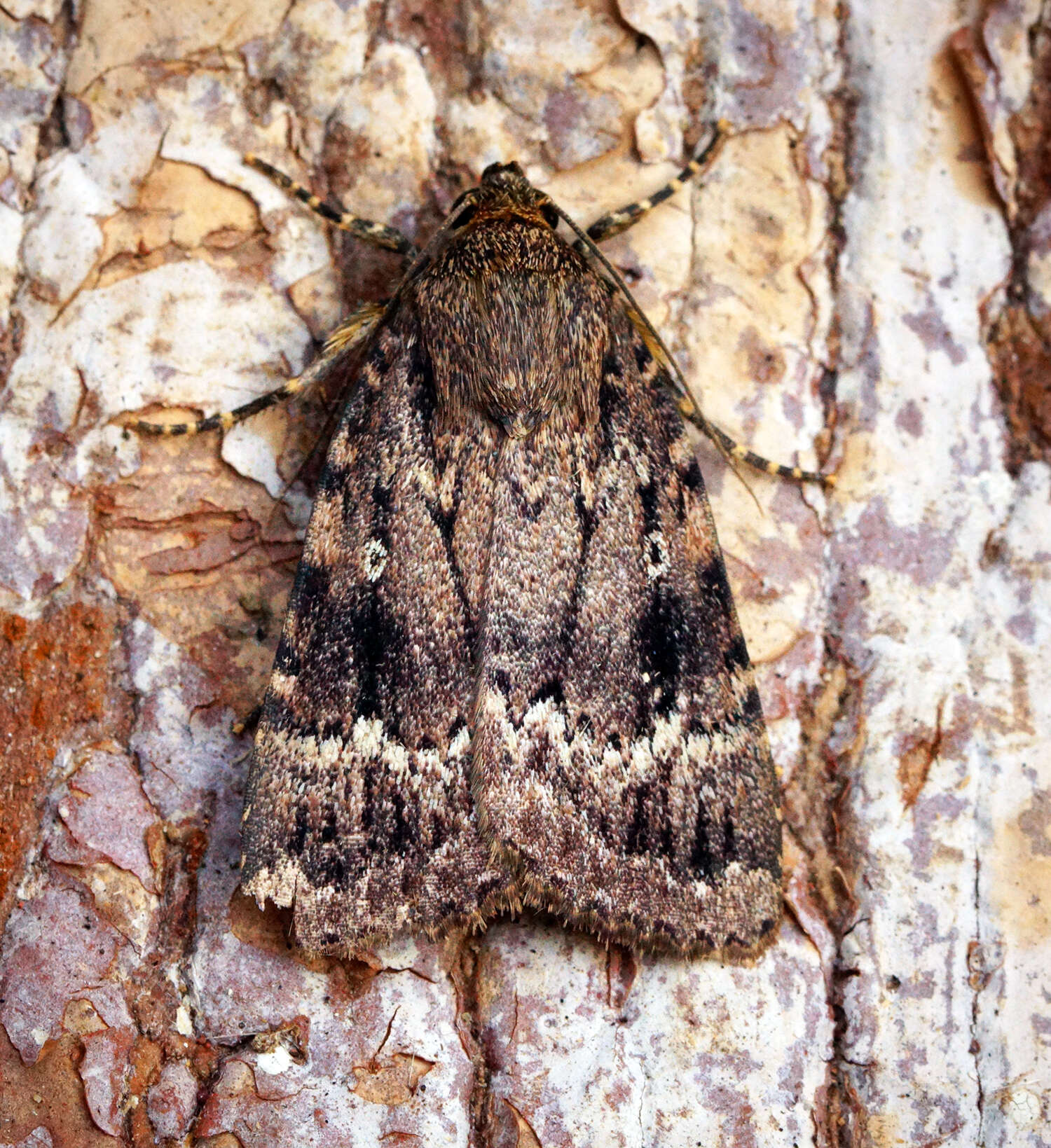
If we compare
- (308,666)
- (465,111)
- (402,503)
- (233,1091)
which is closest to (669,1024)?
(233,1091)

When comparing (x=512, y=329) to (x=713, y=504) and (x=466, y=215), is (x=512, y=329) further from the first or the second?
(x=713, y=504)

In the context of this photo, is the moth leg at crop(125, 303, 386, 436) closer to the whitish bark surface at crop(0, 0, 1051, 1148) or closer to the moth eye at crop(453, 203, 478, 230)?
the whitish bark surface at crop(0, 0, 1051, 1148)

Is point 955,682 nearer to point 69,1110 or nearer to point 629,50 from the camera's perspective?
point 629,50

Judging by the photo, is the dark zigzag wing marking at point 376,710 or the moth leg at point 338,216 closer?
the dark zigzag wing marking at point 376,710

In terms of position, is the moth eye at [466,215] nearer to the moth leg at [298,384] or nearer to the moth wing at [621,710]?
the moth leg at [298,384]

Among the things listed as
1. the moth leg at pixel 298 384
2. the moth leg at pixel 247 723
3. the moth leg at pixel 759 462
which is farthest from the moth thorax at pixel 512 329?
the moth leg at pixel 247 723

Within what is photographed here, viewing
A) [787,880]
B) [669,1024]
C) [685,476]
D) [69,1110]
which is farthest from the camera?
[685,476]
